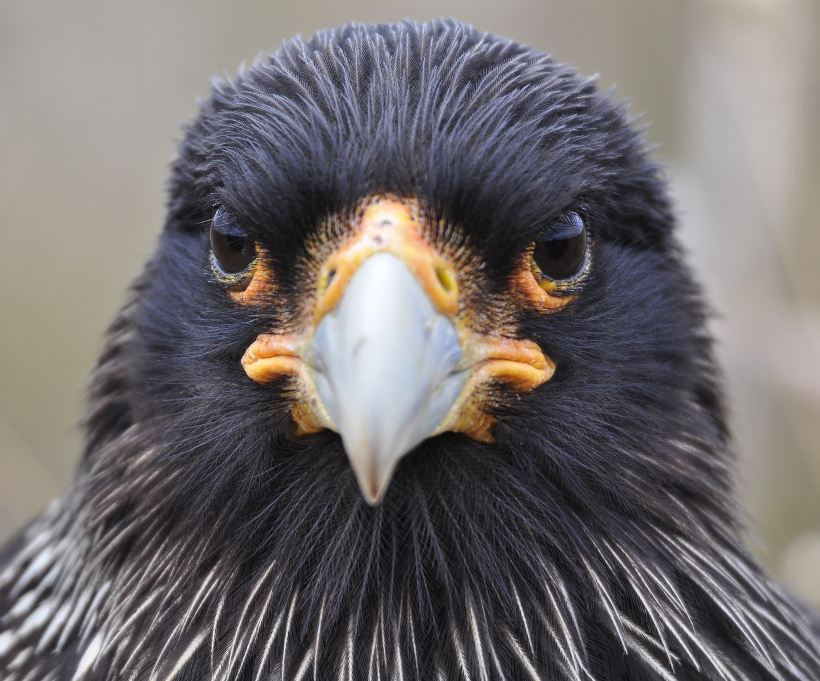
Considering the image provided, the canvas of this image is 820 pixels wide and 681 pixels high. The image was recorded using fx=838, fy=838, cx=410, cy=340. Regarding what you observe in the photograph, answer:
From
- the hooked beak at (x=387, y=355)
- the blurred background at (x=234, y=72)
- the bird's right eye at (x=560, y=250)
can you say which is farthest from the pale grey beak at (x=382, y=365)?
the blurred background at (x=234, y=72)

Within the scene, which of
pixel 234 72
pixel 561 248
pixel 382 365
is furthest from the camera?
pixel 234 72

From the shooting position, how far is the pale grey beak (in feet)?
3.82

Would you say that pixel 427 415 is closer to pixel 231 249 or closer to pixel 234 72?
pixel 231 249

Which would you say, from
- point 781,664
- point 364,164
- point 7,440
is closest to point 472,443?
point 364,164

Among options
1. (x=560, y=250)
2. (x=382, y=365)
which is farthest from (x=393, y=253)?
(x=560, y=250)

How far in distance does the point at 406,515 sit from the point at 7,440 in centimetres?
368

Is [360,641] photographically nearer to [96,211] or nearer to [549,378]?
[549,378]

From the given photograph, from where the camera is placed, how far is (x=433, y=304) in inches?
51.3

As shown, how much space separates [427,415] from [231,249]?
50cm

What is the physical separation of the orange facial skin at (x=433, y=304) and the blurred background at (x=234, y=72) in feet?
9.19

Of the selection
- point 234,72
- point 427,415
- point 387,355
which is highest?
point 234,72

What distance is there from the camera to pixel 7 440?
14.7 ft

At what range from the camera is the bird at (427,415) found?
1375 mm

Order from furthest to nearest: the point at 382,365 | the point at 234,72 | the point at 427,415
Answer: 1. the point at 234,72
2. the point at 427,415
3. the point at 382,365
